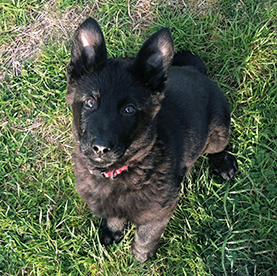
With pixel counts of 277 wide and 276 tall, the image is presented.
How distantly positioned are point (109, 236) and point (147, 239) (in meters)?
0.49

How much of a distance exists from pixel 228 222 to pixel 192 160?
886mm

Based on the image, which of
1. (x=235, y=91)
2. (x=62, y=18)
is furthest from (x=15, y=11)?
(x=235, y=91)

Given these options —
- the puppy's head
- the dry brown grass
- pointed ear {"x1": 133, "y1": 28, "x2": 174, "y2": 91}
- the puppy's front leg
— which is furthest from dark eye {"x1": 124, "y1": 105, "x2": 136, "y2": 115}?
the dry brown grass

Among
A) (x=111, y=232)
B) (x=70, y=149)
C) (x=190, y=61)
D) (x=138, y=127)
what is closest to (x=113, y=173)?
(x=138, y=127)

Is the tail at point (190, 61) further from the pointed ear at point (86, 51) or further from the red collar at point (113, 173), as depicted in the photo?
the red collar at point (113, 173)

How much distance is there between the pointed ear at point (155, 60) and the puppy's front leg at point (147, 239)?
1.22 metres

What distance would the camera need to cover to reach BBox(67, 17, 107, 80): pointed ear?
2.35 m

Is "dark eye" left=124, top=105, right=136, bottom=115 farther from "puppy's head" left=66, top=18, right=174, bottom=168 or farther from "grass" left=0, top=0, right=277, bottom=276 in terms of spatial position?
"grass" left=0, top=0, right=277, bottom=276

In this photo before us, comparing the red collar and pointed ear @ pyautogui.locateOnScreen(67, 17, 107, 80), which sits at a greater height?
pointed ear @ pyautogui.locateOnScreen(67, 17, 107, 80)

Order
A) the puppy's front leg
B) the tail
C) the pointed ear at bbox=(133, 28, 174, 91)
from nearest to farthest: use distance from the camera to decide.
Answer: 1. the pointed ear at bbox=(133, 28, 174, 91)
2. the puppy's front leg
3. the tail

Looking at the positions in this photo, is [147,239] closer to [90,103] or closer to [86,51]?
[90,103]

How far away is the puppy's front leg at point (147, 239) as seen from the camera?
2881 mm

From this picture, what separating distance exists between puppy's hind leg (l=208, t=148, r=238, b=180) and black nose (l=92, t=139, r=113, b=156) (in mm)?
1718

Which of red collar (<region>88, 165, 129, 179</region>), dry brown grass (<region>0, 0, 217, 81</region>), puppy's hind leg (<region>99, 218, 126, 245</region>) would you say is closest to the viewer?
red collar (<region>88, 165, 129, 179</region>)
